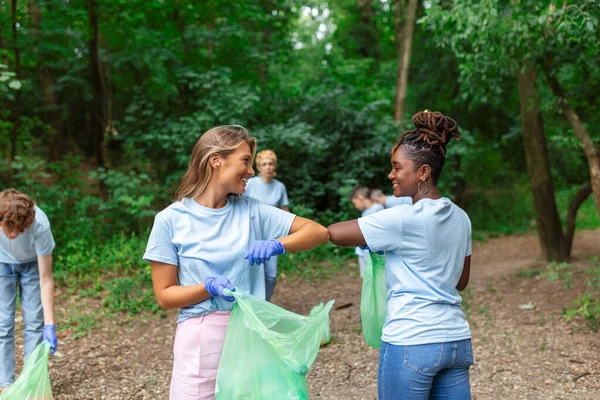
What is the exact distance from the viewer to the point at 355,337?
5551mm

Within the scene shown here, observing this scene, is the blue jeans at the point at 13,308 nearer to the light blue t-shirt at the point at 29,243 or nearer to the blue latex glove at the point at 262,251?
the light blue t-shirt at the point at 29,243

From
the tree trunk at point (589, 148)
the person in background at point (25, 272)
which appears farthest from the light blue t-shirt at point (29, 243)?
the tree trunk at point (589, 148)

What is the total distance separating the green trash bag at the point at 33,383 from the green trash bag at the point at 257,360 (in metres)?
1.61

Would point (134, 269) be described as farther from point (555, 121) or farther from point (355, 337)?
point (555, 121)

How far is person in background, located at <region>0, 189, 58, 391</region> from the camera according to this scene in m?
3.37

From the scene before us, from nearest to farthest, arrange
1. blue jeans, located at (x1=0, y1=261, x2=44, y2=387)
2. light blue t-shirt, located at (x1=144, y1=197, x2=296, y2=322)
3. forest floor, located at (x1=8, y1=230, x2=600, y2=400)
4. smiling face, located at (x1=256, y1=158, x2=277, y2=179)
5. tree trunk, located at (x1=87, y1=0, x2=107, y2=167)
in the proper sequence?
1. light blue t-shirt, located at (x1=144, y1=197, x2=296, y2=322)
2. blue jeans, located at (x1=0, y1=261, x2=44, y2=387)
3. forest floor, located at (x1=8, y1=230, x2=600, y2=400)
4. smiling face, located at (x1=256, y1=158, x2=277, y2=179)
5. tree trunk, located at (x1=87, y1=0, x2=107, y2=167)

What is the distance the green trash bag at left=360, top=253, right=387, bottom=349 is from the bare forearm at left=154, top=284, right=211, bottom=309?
0.81 metres

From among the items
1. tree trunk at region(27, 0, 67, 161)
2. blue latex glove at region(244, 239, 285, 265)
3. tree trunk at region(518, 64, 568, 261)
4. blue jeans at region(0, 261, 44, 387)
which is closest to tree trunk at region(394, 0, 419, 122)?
tree trunk at region(518, 64, 568, 261)

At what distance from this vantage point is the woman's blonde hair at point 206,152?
214 centimetres

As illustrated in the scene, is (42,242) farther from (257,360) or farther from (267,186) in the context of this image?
(267,186)

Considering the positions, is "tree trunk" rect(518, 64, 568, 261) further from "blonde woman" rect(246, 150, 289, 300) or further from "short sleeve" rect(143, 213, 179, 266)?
"short sleeve" rect(143, 213, 179, 266)

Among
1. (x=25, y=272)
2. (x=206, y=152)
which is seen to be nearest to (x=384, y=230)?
(x=206, y=152)

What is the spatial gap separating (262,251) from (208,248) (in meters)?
0.21

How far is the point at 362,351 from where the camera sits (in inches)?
202
